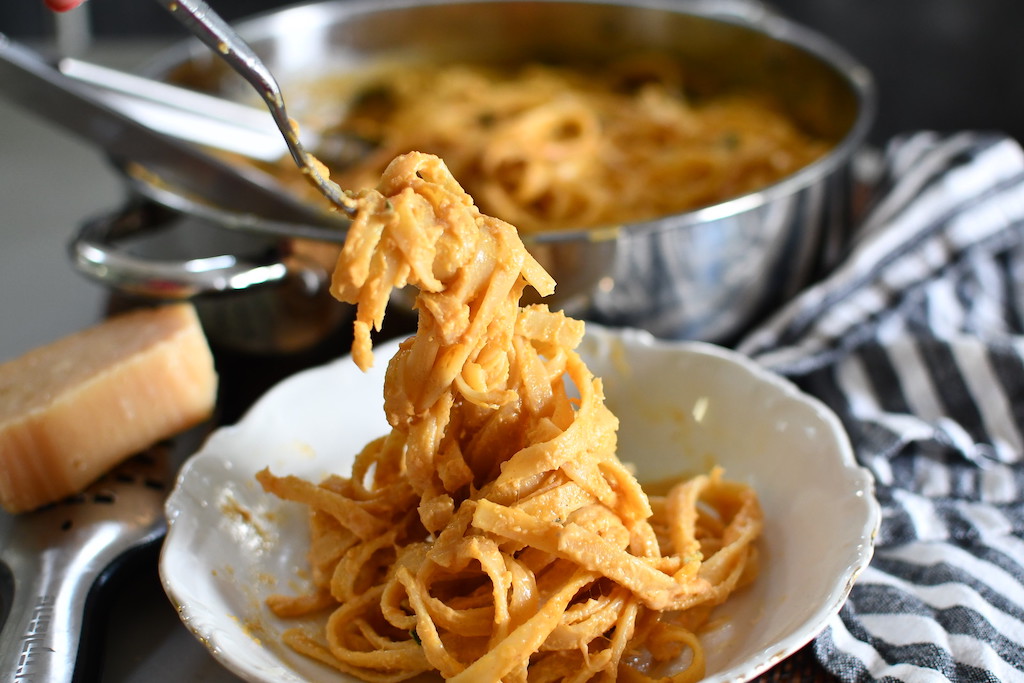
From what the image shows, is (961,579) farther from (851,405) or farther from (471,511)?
(471,511)

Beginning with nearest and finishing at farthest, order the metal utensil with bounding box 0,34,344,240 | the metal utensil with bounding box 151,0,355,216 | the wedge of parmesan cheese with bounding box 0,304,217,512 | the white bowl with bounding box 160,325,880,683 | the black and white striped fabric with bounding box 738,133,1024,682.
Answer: the metal utensil with bounding box 151,0,355,216
the white bowl with bounding box 160,325,880,683
the black and white striped fabric with bounding box 738,133,1024,682
the wedge of parmesan cheese with bounding box 0,304,217,512
the metal utensil with bounding box 0,34,344,240

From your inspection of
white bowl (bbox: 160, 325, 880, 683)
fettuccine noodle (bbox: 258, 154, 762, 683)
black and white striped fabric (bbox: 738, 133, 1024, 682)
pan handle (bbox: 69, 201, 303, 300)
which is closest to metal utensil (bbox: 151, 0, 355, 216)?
fettuccine noodle (bbox: 258, 154, 762, 683)

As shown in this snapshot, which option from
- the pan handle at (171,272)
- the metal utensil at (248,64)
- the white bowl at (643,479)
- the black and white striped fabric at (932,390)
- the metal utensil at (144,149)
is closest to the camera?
the metal utensil at (248,64)

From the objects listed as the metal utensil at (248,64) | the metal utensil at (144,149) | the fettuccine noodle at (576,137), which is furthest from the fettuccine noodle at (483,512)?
the fettuccine noodle at (576,137)

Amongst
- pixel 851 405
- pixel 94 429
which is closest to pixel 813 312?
pixel 851 405

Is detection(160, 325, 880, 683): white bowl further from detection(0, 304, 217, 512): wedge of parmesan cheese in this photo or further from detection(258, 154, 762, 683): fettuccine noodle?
detection(0, 304, 217, 512): wedge of parmesan cheese

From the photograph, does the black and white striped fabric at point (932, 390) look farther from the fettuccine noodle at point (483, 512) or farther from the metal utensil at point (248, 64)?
the metal utensil at point (248, 64)

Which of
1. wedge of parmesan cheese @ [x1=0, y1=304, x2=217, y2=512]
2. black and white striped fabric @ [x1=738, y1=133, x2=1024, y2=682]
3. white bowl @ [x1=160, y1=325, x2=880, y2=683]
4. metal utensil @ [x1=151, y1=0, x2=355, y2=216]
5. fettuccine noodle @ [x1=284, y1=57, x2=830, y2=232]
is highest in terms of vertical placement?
metal utensil @ [x1=151, y1=0, x2=355, y2=216]
